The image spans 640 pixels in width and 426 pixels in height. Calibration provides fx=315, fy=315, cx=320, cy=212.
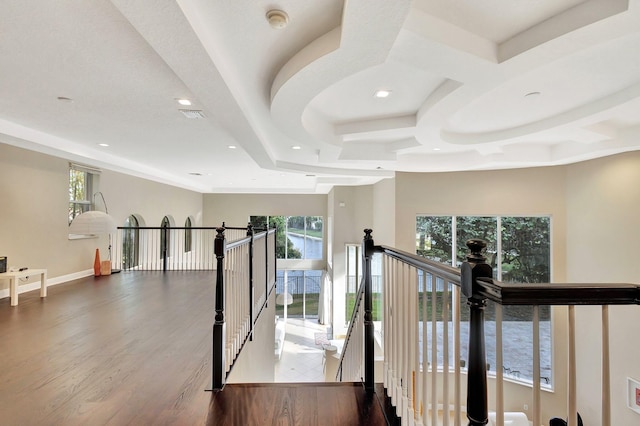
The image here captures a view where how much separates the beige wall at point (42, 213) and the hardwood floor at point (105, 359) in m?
0.66

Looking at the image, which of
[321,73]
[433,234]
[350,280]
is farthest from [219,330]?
[350,280]

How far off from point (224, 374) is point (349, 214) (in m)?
7.54

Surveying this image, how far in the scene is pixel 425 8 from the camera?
1861 millimetres

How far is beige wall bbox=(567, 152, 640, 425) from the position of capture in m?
4.75

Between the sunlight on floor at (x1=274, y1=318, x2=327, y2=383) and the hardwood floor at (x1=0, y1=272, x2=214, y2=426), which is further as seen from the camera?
the sunlight on floor at (x1=274, y1=318, x2=327, y2=383)

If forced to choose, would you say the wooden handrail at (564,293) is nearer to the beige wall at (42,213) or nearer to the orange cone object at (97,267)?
the beige wall at (42,213)

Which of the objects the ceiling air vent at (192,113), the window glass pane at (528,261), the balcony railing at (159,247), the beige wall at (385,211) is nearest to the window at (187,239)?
the balcony railing at (159,247)

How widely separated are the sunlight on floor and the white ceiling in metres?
6.26

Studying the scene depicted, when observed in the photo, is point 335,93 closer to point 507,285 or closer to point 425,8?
point 425,8

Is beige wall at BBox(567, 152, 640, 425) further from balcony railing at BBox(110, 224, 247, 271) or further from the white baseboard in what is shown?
the white baseboard

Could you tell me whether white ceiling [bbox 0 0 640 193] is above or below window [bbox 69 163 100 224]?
above

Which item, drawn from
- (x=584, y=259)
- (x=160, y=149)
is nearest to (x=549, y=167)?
(x=584, y=259)

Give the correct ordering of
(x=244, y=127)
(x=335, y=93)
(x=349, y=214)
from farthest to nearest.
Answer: (x=349, y=214) → (x=244, y=127) → (x=335, y=93)

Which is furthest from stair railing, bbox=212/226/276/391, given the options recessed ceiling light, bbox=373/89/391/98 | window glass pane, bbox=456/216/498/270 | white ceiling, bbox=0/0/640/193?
window glass pane, bbox=456/216/498/270
